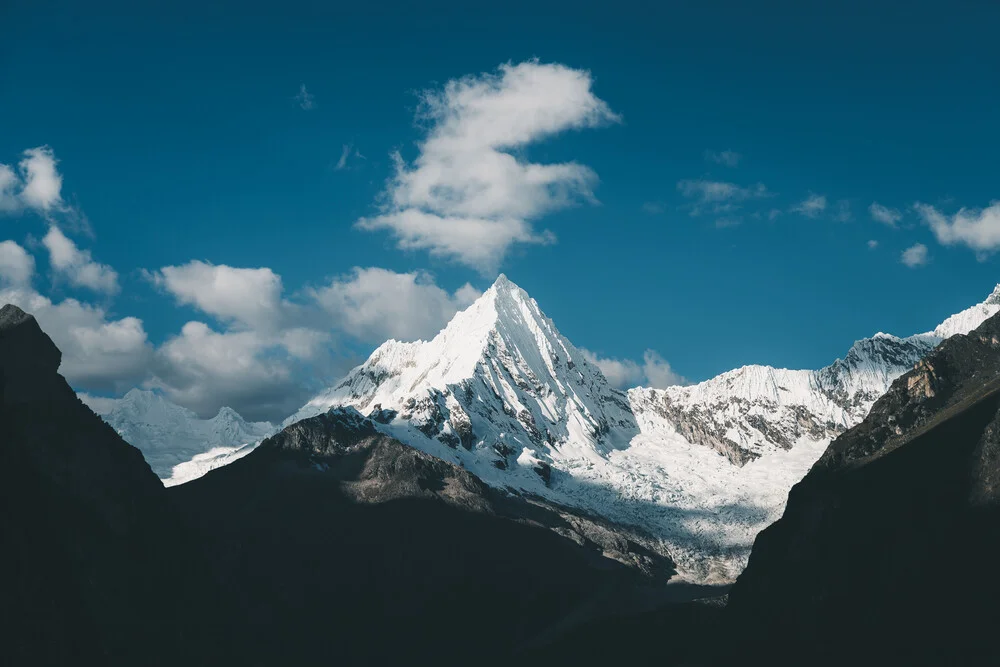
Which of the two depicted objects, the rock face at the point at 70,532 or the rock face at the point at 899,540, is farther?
the rock face at the point at 899,540

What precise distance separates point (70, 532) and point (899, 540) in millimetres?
117316

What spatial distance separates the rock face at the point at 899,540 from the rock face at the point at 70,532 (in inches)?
3683

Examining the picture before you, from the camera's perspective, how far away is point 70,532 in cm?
13412

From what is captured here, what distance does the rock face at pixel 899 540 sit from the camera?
105m

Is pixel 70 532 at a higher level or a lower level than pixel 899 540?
lower

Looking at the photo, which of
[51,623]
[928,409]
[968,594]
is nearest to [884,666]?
[968,594]

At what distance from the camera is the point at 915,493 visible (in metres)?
122

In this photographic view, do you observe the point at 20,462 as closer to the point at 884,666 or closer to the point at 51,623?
the point at 51,623

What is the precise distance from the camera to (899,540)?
389ft

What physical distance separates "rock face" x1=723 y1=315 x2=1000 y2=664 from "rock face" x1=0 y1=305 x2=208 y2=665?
9354cm

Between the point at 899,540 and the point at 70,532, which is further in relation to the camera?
the point at 70,532

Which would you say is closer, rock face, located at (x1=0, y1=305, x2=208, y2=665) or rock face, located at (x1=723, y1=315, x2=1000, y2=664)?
rock face, located at (x1=0, y1=305, x2=208, y2=665)

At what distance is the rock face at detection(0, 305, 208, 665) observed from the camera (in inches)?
3770

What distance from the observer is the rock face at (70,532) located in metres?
95.8
